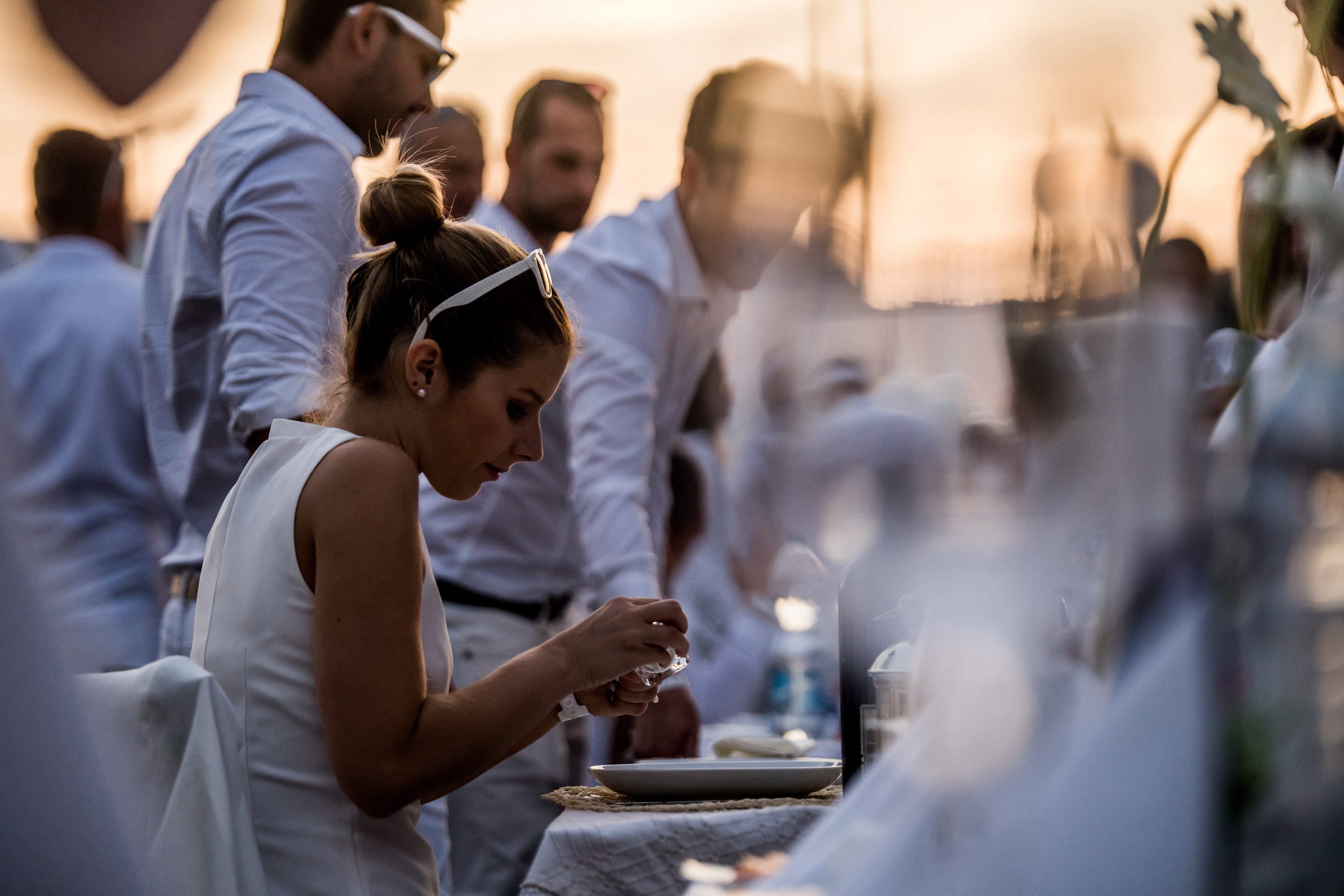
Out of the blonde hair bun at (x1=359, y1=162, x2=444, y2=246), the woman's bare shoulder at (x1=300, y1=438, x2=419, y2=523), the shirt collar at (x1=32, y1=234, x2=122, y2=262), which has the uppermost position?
the shirt collar at (x1=32, y1=234, x2=122, y2=262)

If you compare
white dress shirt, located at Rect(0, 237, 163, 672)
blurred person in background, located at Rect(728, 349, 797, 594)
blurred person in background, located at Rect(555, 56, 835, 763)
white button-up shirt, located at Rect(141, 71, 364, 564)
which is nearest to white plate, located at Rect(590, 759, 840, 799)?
white button-up shirt, located at Rect(141, 71, 364, 564)

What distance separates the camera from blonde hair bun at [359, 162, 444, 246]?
1261 millimetres

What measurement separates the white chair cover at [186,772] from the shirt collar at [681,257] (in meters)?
1.60

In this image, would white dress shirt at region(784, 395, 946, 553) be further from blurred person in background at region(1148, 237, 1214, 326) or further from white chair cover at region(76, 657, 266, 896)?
white chair cover at region(76, 657, 266, 896)

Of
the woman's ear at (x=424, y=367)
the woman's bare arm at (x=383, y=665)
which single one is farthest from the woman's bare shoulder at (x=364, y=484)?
the woman's ear at (x=424, y=367)

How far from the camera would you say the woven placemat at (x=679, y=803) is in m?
1.30

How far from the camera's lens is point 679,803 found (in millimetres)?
1357

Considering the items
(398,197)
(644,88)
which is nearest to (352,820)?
(398,197)

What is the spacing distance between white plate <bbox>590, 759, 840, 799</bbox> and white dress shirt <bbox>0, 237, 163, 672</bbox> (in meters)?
1.13

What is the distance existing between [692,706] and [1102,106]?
4.30 feet

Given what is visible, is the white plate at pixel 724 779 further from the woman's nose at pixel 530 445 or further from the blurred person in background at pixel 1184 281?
the blurred person in background at pixel 1184 281

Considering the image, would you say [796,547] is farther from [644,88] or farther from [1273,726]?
[1273,726]

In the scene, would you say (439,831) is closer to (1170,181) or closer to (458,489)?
(458,489)

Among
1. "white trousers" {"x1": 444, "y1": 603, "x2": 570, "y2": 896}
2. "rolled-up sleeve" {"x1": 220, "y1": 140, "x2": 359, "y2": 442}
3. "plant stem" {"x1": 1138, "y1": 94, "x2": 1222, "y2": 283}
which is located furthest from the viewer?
"white trousers" {"x1": 444, "y1": 603, "x2": 570, "y2": 896}
